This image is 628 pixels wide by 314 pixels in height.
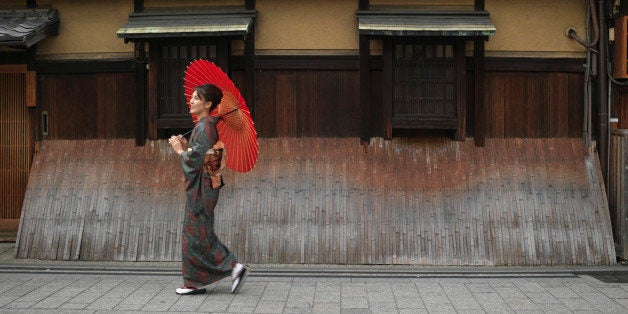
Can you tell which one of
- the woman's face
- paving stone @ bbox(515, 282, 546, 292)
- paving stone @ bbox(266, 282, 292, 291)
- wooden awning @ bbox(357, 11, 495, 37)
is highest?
wooden awning @ bbox(357, 11, 495, 37)

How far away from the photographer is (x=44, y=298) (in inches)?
241

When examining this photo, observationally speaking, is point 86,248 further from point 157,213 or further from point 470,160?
point 470,160

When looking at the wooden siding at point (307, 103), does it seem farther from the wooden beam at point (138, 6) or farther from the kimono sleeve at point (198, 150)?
the kimono sleeve at point (198, 150)

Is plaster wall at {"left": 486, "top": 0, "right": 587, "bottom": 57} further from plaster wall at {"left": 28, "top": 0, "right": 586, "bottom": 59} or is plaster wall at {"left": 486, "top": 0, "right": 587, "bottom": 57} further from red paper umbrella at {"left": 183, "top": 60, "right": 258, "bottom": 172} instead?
red paper umbrella at {"left": 183, "top": 60, "right": 258, "bottom": 172}

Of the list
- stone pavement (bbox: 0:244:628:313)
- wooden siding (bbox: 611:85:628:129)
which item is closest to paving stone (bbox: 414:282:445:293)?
stone pavement (bbox: 0:244:628:313)

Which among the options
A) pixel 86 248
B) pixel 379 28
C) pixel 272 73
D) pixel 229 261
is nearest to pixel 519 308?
pixel 229 261

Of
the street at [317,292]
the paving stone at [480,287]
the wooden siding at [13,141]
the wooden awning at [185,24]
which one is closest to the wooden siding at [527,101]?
the street at [317,292]

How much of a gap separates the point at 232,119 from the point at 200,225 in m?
1.30

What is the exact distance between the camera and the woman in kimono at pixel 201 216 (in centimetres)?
612

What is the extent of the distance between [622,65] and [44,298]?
8882mm

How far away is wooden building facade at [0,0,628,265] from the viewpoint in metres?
8.35

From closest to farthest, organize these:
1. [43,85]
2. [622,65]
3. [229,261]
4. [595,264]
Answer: [229,261] → [595,264] → [622,65] → [43,85]

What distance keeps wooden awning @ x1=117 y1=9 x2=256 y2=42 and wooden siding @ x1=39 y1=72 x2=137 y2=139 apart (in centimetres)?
91

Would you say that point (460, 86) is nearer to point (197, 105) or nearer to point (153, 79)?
point (197, 105)
